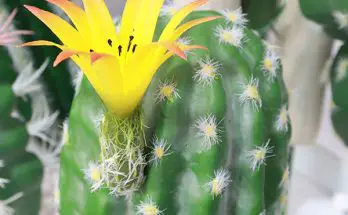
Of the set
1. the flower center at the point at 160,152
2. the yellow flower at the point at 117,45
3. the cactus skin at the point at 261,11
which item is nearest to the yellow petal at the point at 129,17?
the yellow flower at the point at 117,45

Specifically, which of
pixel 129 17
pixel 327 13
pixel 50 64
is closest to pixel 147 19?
pixel 129 17

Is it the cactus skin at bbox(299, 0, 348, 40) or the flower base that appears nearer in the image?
the flower base

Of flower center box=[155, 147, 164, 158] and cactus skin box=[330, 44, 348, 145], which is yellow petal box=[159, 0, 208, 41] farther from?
cactus skin box=[330, 44, 348, 145]

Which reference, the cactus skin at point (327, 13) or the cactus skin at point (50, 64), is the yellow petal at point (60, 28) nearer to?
the cactus skin at point (50, 64)

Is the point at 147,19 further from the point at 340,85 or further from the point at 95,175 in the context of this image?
the point at 340,85

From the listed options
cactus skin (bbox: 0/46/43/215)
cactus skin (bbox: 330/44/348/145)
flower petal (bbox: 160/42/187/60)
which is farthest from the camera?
cactus skin (bbox: 330/44/348/145)

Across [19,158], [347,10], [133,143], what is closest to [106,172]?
[133,143]

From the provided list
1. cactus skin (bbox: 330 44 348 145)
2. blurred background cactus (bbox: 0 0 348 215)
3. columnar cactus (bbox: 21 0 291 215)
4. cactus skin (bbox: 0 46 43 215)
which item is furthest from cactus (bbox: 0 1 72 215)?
cactus skin (bbox: 330 44 348 145)
